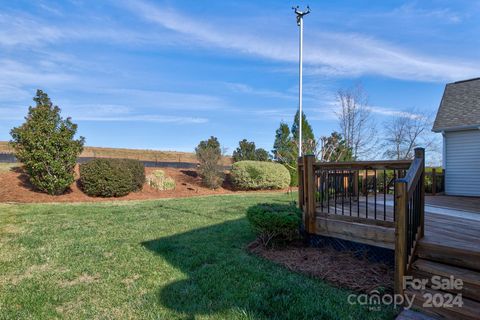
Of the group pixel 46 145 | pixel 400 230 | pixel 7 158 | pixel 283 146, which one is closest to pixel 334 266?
pixel 400 230

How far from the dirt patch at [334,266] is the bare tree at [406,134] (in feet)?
67.4

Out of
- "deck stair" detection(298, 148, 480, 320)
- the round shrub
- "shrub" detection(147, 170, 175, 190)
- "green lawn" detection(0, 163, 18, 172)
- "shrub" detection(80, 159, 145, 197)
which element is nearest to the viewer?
"deck stair" detection(298, 148, 480, 320)

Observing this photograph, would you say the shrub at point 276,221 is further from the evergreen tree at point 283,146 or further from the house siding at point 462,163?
the evergreen tree at point 283,146

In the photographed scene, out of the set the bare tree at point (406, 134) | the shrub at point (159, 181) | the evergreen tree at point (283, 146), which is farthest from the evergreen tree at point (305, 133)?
the shrub at point (159, 181)

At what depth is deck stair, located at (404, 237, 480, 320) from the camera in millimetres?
2334

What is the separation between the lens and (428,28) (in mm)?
11055

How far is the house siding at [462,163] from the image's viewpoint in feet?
27.7

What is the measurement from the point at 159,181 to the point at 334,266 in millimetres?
12562

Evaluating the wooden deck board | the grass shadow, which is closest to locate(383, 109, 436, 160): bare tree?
the wooden deck board

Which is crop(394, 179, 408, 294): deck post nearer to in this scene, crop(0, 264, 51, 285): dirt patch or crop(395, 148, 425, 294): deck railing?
crop(395, 148, 425, 294): deck railing

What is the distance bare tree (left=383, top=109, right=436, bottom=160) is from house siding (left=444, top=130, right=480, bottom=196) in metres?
13.5

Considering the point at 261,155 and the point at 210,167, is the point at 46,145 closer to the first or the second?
the point at 210,167

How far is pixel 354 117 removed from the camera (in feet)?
63.0

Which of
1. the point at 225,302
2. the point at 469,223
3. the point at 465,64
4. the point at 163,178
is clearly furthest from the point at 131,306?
the point at 465,64
